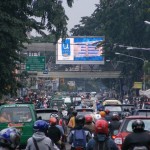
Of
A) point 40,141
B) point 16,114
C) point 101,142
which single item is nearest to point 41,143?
point 40,141

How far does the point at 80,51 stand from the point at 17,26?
43.8 meters

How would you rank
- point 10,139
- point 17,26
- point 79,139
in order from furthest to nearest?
point 17,26 → point 79,139 → point 10,139

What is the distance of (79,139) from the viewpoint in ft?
52.1

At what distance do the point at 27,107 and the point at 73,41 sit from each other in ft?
177

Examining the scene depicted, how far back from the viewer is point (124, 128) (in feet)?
58.7

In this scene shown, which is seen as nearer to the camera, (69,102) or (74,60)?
(69,102)

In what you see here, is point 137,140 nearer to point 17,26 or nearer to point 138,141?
point 138,141

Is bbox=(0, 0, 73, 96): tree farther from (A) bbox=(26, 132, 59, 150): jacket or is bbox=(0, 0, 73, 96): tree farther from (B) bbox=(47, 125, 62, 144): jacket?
(A) bbox=(26, 132, 59, 150): jacket

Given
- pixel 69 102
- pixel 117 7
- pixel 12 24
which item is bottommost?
pixel 69 102

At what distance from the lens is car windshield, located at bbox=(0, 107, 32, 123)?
25953 mm

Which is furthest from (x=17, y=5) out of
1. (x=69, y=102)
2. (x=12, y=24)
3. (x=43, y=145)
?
(x=69, y=102)

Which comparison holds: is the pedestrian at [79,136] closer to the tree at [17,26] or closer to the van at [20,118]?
the van at [20,118]

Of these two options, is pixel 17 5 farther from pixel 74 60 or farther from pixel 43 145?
pixel 74 60

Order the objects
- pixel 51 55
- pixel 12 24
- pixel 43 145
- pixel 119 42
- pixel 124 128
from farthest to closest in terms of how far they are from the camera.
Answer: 1. pixel 51 55
2. pixel 119 42
3. pixel 12 24
4. pixel 124 128
5. pixel 43 145
